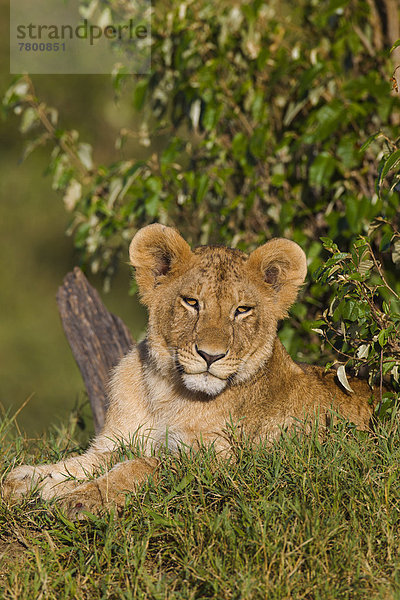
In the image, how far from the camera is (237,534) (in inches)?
121

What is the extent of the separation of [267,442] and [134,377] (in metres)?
0.86

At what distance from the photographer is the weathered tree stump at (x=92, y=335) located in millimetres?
5992

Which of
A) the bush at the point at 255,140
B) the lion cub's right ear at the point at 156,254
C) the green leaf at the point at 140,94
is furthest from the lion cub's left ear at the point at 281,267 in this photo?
the green leaf at the point at 140,94

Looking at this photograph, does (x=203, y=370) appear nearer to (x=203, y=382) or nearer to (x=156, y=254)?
(x=203, y=382)

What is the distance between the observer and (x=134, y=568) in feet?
9.83

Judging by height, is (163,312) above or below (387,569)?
above

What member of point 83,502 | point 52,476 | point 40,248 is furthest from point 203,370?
point 40,248

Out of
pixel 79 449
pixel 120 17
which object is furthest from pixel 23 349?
pixel 79 449

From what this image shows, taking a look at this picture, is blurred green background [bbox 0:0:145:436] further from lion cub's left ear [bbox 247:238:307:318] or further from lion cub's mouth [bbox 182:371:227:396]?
lion cub's mouth [bbox 182:371:227:396]

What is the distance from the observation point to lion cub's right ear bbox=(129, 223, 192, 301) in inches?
158

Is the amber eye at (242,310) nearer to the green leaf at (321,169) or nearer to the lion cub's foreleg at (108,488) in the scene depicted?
the lion cub's foreleg at (108,488)

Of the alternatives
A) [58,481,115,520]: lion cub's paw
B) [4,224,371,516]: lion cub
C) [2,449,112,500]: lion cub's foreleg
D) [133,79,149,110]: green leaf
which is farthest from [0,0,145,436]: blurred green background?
[58,481,115,520]: lion cub's paw

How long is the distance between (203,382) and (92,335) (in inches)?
98.1

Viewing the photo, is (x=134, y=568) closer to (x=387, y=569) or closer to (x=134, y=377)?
(x=387, y=569)
